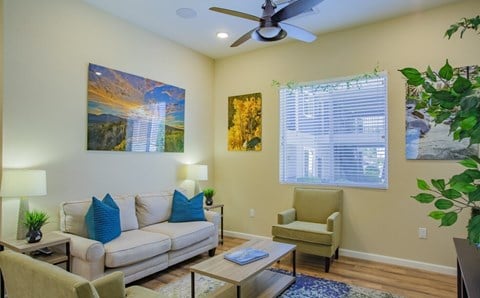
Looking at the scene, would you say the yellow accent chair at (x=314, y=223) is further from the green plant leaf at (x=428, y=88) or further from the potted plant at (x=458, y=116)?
the green plant leaf at (x=428, y=88)

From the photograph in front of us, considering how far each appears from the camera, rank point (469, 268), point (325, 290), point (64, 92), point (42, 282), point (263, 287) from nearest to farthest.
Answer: point (42, 282)
point (469, 268)
point (263, 287)
point (325, 290)
point (64, 92)

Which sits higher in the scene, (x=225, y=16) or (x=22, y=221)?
(x=225, y=16)

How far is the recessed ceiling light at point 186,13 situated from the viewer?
140 inches

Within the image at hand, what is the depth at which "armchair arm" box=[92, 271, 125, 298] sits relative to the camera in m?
1.77

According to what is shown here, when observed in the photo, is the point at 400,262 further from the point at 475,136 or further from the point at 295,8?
the point at 475,136

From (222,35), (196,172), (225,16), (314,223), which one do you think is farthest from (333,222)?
(222,35)

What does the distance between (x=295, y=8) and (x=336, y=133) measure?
2218 mm

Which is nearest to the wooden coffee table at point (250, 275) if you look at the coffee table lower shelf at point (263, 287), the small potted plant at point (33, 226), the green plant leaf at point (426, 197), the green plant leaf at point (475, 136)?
the coffee table lower shelf at point (263, 287)

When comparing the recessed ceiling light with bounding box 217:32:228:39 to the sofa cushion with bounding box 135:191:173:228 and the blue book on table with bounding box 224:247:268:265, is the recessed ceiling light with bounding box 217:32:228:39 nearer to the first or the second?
the sofa cushion with bounding box 135:191:173:228

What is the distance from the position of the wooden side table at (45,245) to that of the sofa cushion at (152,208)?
3.24 ft

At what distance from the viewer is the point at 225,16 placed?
3.73m

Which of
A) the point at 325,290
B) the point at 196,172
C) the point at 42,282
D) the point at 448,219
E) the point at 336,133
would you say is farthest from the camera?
the point at 196,172

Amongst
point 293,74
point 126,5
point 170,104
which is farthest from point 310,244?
point 126,5

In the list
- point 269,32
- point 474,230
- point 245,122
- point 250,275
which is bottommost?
point 250,275
